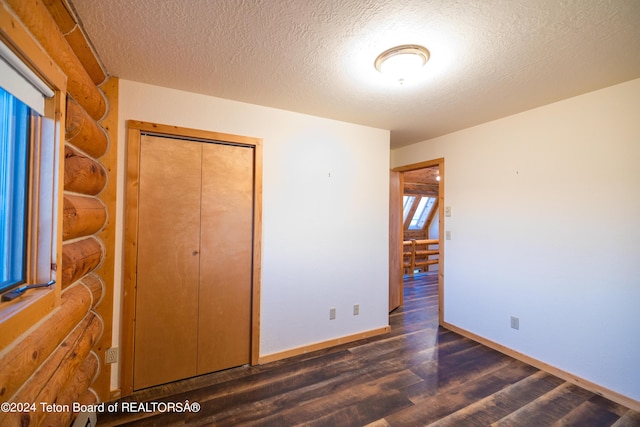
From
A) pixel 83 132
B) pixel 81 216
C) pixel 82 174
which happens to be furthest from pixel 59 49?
pixel 81 216

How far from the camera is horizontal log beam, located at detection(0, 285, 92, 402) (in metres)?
0.83

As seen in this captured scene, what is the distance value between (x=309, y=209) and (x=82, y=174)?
178cm

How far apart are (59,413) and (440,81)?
297cm

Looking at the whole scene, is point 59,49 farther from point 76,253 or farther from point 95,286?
point 95,286

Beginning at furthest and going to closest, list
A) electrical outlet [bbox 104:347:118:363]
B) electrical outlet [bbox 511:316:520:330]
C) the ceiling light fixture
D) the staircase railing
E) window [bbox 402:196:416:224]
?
window [bbox 402:196:416:224] < the staircase railing < electrical outlet [bbox 511:316:520:330] < electrical outlet [bbox 104:347:118:363] < the ceiling light fixture

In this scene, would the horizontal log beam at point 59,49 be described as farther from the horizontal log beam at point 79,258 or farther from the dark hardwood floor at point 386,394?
the dark hardwood floor at point 386,394

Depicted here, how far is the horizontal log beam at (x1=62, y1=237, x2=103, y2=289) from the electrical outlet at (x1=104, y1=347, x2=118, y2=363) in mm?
658

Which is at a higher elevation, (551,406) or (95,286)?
(95,286)

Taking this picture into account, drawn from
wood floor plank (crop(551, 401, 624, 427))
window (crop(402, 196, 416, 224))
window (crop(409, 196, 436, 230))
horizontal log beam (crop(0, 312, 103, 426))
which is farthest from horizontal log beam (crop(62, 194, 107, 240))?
window (crop(409, 196, 436, 230))

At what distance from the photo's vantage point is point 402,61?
5.54 ft

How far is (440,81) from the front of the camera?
2.03m

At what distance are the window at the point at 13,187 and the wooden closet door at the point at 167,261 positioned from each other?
1.00m

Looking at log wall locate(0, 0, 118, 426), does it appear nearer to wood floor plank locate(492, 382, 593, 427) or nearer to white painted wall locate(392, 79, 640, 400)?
wood floor plank locate(492, 382, 593, 427)

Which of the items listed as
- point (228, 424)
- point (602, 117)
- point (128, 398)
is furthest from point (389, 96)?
point (128, 398)
